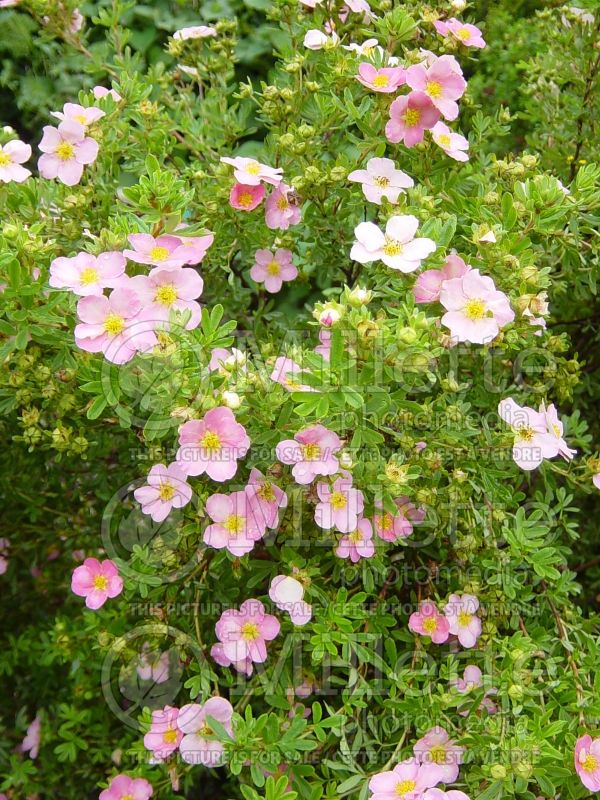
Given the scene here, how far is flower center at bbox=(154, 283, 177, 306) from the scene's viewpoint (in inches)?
51.4

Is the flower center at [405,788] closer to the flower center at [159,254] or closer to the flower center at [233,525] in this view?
the flower center at [233,525]

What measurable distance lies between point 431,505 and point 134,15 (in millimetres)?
3280

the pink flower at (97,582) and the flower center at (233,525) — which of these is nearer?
the flower center at (233,525)

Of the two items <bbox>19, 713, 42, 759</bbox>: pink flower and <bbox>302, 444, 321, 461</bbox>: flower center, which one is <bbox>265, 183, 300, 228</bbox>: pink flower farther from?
<bbox>19, 713, 42, 759</bbox>: pink flower

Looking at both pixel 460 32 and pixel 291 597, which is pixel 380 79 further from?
pixel 291 597

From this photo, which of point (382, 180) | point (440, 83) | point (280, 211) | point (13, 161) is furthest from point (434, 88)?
point (13, 161)

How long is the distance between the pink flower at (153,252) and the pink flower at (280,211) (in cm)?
30

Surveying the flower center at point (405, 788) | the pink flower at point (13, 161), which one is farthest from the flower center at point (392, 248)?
the flower center at point (405, 788)

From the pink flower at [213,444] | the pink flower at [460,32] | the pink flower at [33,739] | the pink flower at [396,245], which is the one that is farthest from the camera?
the pink flower at [33,739]

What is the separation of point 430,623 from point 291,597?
31 cm

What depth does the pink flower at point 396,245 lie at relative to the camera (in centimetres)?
128

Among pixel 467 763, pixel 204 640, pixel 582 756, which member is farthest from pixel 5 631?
pixel 582 756

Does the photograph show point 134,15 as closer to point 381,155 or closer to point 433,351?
point 381,155

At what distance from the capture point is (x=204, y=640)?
1682mm
